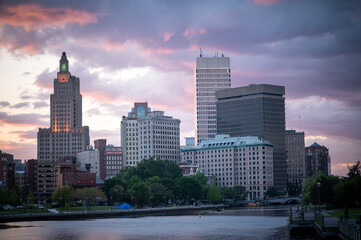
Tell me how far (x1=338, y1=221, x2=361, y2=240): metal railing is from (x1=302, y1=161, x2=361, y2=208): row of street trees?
31.8m

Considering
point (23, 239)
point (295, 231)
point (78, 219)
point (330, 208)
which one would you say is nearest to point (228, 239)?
point (295, 231)

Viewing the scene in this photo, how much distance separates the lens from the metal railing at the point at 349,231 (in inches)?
3099

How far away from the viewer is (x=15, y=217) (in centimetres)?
19238

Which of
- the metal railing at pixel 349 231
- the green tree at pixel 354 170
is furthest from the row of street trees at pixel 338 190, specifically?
the metal railing at pixel 349 231

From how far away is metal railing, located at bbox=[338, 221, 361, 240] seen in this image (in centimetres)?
7872

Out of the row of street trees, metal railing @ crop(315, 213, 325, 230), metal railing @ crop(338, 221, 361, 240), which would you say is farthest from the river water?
metal railing @ crop(338, 221, 361, 240)

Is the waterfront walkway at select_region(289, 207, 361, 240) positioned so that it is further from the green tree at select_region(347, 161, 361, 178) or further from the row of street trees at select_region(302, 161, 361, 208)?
the green tree at select_region(347, 161, 361, 178)

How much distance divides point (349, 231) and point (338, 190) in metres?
60.2

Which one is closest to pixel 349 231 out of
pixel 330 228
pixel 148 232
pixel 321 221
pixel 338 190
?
pixel 330 228

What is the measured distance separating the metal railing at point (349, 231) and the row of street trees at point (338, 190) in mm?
31776

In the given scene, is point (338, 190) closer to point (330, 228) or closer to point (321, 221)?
point (321, 221)

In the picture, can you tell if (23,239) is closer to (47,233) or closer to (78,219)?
(47,233)

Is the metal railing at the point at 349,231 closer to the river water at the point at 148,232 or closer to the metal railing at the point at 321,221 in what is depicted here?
the metal railing at the point at 321,221

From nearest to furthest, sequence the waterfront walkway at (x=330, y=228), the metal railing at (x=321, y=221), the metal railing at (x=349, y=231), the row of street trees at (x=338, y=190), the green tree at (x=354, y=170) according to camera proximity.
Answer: the metal railing at (x=349, y=231), the waterfront walkway at (x=330, y=228), the metal railing at (x=321, y=221), the row of street trees at (x=338, y=190), the green tree at (x=354, y=170)
